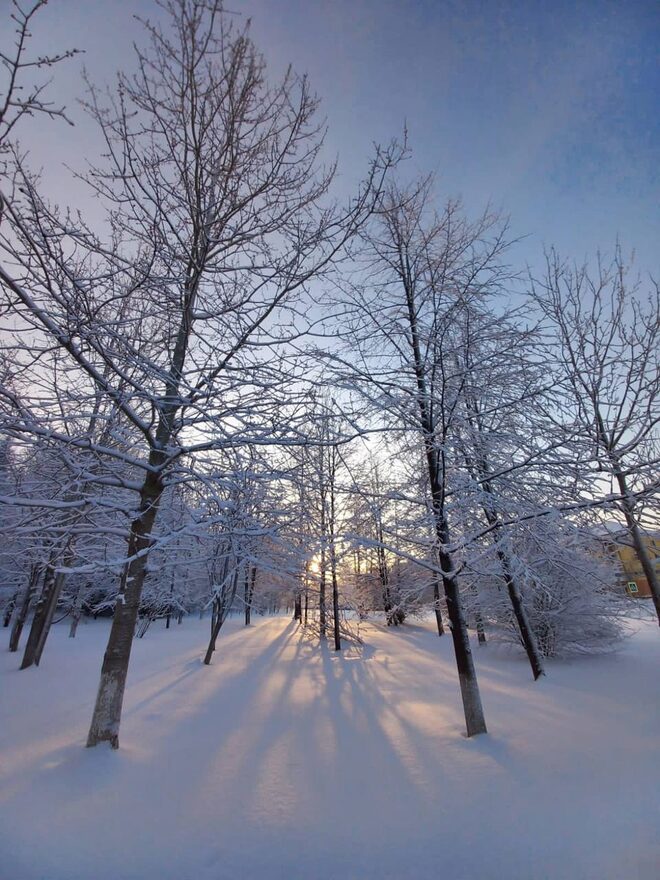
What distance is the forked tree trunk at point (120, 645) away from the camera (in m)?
4.71

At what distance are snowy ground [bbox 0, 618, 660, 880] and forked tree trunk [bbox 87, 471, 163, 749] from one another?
0.27 meters

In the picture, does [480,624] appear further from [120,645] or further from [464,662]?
[120,645]

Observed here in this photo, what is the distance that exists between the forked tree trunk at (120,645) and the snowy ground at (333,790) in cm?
27

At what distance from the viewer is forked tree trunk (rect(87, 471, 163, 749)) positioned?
4711 millimetres

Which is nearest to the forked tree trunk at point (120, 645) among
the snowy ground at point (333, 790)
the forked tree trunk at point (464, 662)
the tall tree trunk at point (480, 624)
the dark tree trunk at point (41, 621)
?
the snowy ground at point (333, 790)

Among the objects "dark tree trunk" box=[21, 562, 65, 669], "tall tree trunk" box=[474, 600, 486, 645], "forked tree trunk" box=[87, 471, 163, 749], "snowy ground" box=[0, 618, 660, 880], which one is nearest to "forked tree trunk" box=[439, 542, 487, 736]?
"snowy ground" box=[0, 618, 660, 880]

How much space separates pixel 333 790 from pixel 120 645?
3.05 metres

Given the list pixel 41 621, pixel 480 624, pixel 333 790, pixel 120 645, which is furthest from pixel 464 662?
pixel 41 621

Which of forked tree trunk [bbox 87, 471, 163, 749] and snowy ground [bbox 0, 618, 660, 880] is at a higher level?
forked tree trunk [bbox 87, 471, 163, 749]

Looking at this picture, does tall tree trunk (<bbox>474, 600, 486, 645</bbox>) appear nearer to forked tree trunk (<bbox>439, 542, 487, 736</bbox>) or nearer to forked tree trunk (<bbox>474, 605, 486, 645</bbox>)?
forked tree trunk (<bbox>474, 605, 486, 645</bbox>)

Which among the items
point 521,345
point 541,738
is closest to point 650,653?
point 541,738

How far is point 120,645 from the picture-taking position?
15.9ft

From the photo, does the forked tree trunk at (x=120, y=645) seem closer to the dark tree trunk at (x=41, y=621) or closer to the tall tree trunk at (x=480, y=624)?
the dark tree trunk at (x=41, y=621)

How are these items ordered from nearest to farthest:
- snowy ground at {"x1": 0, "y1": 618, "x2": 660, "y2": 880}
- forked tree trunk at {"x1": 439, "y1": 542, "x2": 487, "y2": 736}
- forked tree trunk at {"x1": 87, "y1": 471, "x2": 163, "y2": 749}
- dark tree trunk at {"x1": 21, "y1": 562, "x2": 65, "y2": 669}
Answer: snowy ground at {"x1": 0, "y1": 618, "x2": 660, "y2": 880}, forked tree trunk at {"x1": 87, "y1": 471, "x2": 163, "y2": 749}, forked tree trunk at {"x1": 439, "y1": 542, "x2": 487, "y2": 736}, dark tree trunk at {"x1": 21, "y1": 562, "x2": 65, "y2": 669}
